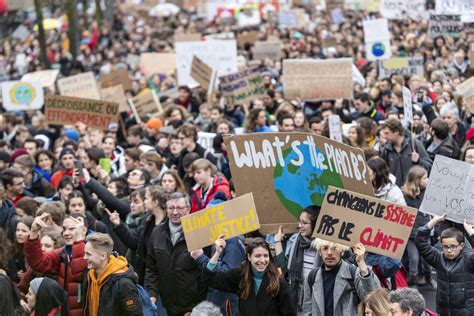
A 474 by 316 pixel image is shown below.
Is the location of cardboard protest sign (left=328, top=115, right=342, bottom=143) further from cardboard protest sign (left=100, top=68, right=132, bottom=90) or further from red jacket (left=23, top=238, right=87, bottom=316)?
cardboard protest sign (left=100, top=68, right=132, bottom=90)

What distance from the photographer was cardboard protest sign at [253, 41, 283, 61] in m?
26.0

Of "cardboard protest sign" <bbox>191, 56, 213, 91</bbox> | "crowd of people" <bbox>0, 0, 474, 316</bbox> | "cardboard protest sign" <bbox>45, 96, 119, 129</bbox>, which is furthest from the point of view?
"cardboard protest sign" <bbox>191, 56, 213, 91</bbox>

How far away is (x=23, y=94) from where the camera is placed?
1981 centimetres

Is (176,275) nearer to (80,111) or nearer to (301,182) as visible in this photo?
(301,182)

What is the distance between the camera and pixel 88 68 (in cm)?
3322

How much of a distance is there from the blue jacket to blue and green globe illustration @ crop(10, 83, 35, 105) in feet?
39.3

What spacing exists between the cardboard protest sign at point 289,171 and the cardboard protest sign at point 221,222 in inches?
20.4

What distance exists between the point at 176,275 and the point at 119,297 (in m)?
0.93

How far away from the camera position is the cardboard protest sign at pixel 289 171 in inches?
334

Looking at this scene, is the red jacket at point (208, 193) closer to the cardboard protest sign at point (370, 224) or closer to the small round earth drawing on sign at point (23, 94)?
the cardboard protest sign at point (370, 224)

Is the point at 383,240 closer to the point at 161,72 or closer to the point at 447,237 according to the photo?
the point at 447,237

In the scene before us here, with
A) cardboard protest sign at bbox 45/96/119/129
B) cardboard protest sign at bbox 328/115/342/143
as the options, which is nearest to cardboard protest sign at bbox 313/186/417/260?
cardboard protest sign at bbox 328/115/342/143

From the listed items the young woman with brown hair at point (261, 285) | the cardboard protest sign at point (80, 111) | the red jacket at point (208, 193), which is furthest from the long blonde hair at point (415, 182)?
the cardboard protest sign at point (80, 111)

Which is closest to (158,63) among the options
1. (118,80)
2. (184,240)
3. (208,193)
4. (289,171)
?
(118,80)
